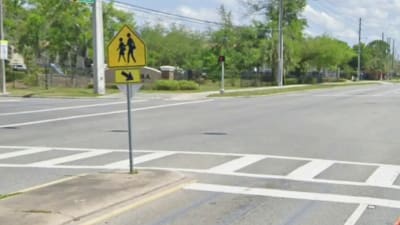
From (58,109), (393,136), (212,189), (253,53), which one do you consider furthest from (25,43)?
(212,189)

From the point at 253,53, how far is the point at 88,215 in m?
67.6

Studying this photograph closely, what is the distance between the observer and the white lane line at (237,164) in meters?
11.1

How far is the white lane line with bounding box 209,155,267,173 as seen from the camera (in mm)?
11109

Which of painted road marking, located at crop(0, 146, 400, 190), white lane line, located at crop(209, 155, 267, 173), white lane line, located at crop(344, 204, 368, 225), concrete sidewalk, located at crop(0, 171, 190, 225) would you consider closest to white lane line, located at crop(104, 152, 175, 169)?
painted road marking, located at crop(0, 146, 400, 190)

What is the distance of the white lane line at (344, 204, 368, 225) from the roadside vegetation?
41.2 metres

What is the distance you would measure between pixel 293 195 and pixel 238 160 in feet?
11.8

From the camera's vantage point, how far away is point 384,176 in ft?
34.2

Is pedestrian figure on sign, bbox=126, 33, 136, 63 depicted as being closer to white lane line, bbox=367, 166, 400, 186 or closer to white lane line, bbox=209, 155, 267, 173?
white lane line, bbox=209, 155, 267, 173

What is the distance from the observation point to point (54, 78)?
176ft

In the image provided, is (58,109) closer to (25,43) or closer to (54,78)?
(54,78)

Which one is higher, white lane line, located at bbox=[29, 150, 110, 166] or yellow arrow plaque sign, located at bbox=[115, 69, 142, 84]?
yellow arrow plaque sign, located at bbox=[115, 69, 142, 84]

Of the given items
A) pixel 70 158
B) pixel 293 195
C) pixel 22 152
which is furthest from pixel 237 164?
pixel 22 152

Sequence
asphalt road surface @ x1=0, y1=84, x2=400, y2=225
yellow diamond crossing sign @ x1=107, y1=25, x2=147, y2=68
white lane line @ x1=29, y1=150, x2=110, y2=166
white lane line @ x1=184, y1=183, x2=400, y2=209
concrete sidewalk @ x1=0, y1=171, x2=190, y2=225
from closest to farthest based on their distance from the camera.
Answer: concrete sidewalk @ x1=0, y1=171, x2=190, y2=225 < asphalt road surface @ x1=0, y1=84, x2=400, y2=225 < white lane line @ x1=184, y1=183, x2=400, y2=209 < yellow diamond crossing sign @ x1=107, y1=25, x2=147, y2=68 < white lane line @ x1=29, y1=150, x2=110, y2=166

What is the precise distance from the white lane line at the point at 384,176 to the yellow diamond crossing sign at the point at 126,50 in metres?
4.30
